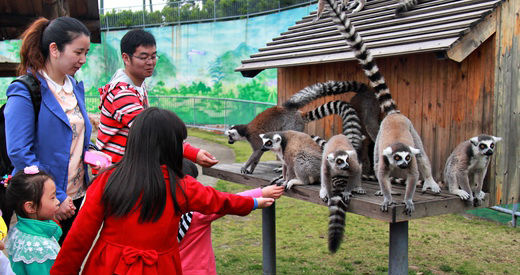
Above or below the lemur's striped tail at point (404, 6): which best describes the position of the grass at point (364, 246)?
below

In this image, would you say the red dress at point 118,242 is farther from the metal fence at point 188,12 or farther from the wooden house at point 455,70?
the metal fence at point 188,12

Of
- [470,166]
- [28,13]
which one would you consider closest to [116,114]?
[470,166]

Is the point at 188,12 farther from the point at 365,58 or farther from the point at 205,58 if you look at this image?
the point at 365,58

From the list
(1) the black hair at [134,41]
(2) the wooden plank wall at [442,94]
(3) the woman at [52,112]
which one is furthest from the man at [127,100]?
(2) the wooden plank wall at [442,94]

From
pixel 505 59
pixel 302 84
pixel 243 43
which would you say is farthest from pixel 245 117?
pixel 505 59

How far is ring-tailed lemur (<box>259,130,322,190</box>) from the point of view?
3332 mm

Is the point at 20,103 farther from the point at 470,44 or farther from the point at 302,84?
the point at 302,84

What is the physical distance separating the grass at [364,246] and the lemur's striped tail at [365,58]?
2142 mm

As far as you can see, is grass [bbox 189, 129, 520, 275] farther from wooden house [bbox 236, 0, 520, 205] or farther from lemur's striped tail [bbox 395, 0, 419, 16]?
lemur's striped tail [bbox 395, 0, 419, 16]

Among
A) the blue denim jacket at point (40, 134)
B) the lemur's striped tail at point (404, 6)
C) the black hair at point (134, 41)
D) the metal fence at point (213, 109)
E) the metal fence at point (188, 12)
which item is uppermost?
the metal fence at point (188, 12)

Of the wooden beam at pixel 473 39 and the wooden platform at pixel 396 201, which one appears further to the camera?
the wooden beam at pixel 473 39

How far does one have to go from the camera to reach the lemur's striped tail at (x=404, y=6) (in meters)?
3.75

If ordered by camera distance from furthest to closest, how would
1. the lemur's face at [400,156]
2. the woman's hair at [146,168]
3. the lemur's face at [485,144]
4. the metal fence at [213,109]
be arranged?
the metal fence at [213,109]
the lemur's face at [485,144]
the lemur's face at [400,156]
the woman's hair at [146,168]

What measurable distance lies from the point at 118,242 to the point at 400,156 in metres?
1.64
